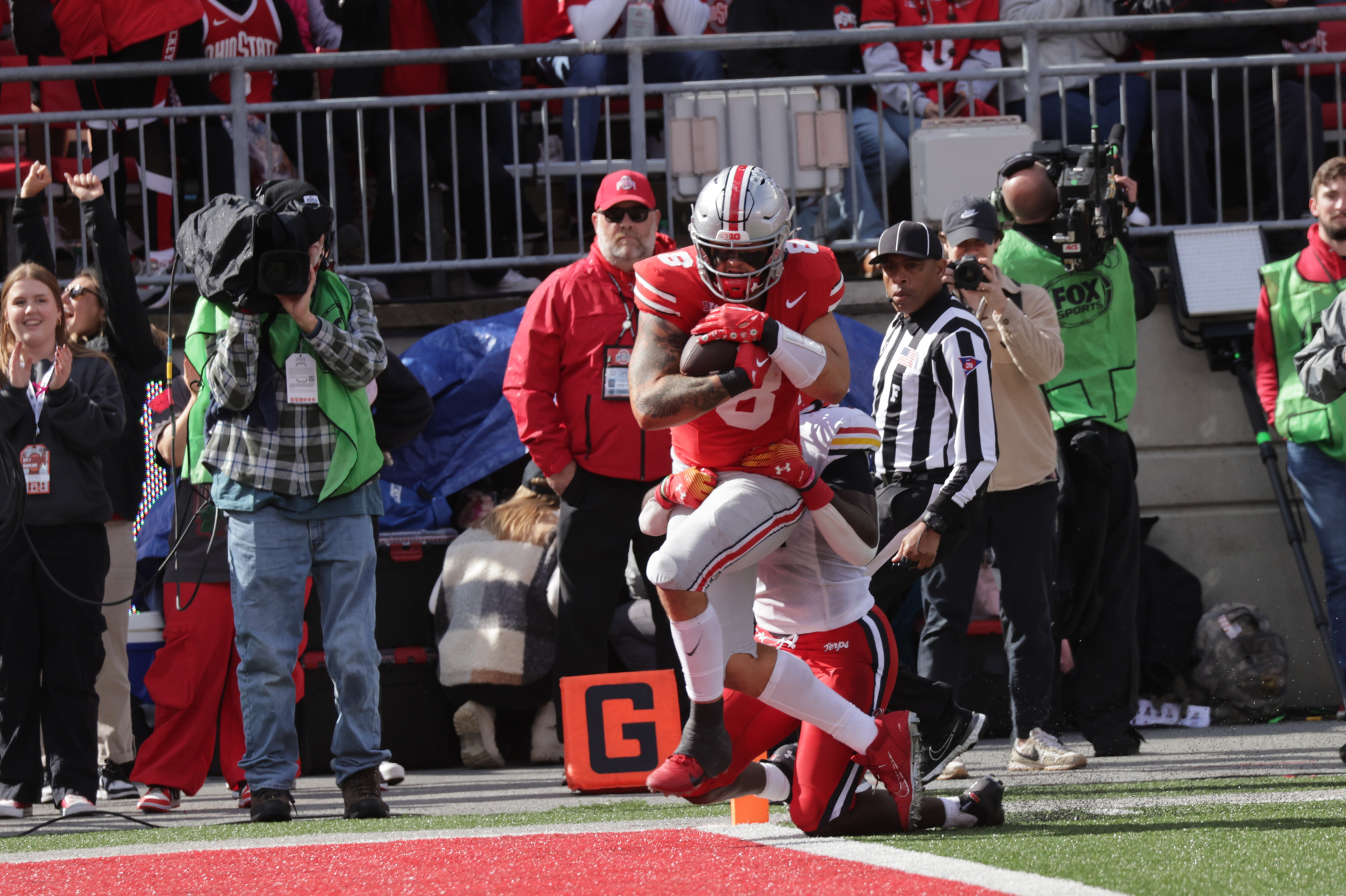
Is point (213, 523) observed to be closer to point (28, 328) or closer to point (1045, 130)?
point (28, 328)

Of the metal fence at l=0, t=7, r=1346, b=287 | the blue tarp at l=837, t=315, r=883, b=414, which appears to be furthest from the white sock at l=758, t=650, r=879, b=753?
the metal fence at l=0, t=7, r=1346, b=287

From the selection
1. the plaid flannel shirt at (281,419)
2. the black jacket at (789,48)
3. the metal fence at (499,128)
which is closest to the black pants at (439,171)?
the metal fence at (499,128)

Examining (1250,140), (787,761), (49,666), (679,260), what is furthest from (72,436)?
(1250,140)

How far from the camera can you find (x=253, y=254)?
5.30m

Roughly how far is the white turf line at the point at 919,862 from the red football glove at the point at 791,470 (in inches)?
33.8

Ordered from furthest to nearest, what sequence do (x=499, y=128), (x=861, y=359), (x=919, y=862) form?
(x=499, y=128) → (x=861, y=359) → (x=919, y=862)

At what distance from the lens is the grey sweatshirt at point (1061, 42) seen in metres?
8.77

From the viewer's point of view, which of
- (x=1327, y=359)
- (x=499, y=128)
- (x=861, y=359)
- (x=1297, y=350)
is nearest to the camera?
(x=1327, y=359)

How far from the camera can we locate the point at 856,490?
14.6ft

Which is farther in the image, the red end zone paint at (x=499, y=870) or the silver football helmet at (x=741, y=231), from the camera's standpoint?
the silver football helmet at (x=741, y=231)

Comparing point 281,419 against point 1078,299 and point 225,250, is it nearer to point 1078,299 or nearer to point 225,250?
point 225,250

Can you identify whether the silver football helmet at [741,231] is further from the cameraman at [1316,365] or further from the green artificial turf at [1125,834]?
the cameraman at [1316,365]

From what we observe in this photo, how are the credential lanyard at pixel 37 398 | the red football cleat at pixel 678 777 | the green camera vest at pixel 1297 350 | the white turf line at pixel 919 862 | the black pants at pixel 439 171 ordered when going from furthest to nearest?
the black pants at pixel 439 171
the green camera vest at pixel 1297 350
the credential lanyard at pixel 37 398
the red football cleat at pixel 678 777
the white turf line at pixel 919 862

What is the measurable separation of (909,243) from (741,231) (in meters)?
1.16
